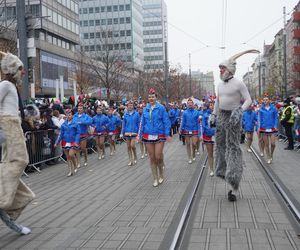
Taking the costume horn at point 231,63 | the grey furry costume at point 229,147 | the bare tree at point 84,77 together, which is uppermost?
the bare tree at point 84,77

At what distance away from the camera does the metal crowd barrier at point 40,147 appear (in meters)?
12.8

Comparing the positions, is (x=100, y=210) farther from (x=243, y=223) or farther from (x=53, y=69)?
(x=53, y=69)

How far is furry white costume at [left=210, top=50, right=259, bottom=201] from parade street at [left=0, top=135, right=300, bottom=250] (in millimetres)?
521

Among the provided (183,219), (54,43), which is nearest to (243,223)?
(183,219)

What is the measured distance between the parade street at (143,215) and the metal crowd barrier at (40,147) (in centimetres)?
166

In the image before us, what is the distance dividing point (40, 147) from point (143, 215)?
7.51 metres

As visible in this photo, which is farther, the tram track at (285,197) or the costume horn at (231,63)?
the costume horn at (231,63)

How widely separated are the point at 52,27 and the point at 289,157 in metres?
45.9

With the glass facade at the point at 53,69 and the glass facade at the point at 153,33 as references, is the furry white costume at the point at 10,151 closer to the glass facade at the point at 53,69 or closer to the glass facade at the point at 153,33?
the glass facade at the point at 53,69

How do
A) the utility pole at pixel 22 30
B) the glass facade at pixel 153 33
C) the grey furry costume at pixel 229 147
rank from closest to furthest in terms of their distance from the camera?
1. the grey furry costume at pixel 229 147
2. the utility pole at pixel 22 30
3. the glass facade at pixel 153 33

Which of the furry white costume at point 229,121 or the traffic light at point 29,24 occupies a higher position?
the traffic light at point 29,24

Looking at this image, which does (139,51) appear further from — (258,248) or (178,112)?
(258,248)

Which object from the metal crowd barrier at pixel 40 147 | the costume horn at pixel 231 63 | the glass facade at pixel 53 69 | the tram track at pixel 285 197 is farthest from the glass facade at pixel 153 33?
the costume horn at pixel 231 63

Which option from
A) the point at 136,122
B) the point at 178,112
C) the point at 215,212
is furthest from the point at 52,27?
the point at 215,212
